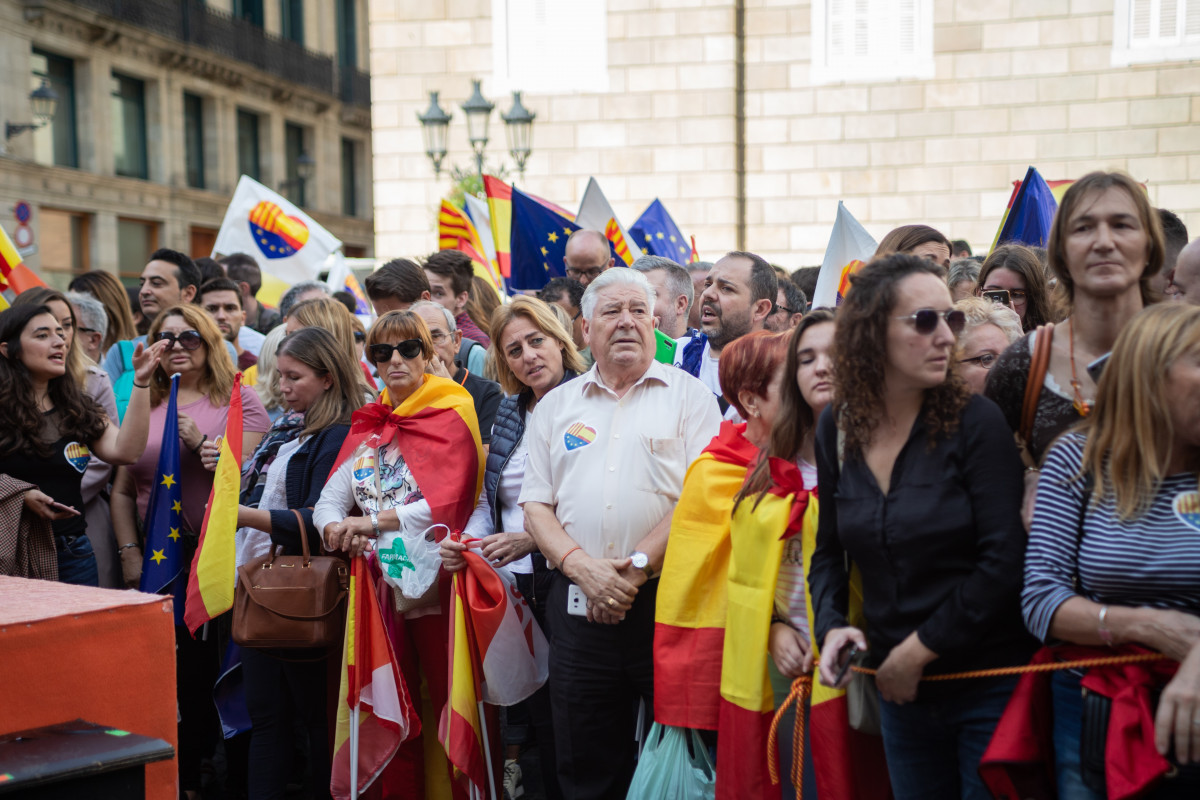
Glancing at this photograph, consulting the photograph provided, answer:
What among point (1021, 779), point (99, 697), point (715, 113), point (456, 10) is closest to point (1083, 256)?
point (1021, 779)

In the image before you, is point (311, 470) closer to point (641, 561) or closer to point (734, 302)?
point (641, 561)

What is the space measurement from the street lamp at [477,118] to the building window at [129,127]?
59.5 ft

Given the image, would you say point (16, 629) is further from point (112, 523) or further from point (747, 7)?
point (747, 7)

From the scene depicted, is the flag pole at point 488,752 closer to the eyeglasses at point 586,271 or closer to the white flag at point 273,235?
the eyeglasses at point 586,271

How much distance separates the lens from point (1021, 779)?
2502 millimetres

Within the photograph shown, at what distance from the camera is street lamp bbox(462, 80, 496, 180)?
39.7 feet

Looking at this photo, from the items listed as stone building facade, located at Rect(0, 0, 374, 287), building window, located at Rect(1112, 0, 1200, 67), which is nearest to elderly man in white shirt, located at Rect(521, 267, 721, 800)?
building window, located at Rect(1112, 0, 1200, 67)

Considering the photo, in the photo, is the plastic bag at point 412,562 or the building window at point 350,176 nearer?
the plastic bag at point 412,562

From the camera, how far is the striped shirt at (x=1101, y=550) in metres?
2.33

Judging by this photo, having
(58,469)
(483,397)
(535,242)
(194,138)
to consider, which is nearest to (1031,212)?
(483,397)

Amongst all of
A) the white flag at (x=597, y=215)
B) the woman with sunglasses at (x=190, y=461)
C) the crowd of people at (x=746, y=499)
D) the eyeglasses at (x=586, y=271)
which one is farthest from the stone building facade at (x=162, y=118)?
the crowd of people at (x=746, y=499)

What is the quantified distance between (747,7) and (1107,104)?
163 inches

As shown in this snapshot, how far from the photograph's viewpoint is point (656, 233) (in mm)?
9070

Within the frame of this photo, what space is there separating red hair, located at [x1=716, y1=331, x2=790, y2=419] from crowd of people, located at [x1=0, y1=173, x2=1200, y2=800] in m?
0.01
